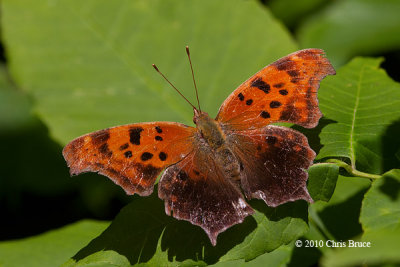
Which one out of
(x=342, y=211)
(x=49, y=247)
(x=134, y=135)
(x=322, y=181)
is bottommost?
(x=342, y=211)

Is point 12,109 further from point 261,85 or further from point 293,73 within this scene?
point 293,73

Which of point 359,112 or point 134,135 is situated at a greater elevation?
point 134,135

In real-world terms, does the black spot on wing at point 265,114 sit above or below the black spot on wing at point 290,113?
above

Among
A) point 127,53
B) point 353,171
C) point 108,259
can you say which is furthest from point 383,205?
point 127,53

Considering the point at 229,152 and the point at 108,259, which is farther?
the point at 229,152

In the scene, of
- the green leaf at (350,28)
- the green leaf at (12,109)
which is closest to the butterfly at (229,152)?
the green leaf at (350,28)

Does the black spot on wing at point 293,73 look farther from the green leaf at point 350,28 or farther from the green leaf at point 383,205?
the green leaf at point 350,28

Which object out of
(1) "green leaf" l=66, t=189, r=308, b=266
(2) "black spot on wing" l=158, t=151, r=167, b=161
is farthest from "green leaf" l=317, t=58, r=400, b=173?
(2) "black spot on wing" l=158, t=151, r=167, b=161
